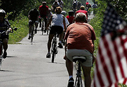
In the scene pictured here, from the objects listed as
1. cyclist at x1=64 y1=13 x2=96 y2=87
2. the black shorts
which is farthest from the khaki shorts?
the black shorts

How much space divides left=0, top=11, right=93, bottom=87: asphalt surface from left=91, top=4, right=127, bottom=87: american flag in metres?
7.08

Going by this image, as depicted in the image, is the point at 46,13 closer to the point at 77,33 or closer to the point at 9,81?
the point at 9,81

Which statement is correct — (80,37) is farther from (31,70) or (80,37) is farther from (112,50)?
(31,70)

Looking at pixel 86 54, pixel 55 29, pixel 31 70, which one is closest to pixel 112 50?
pixel 86 54

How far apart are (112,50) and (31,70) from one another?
991cm

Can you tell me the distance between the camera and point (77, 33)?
28.7ft

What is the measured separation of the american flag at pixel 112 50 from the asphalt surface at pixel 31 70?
279 inches

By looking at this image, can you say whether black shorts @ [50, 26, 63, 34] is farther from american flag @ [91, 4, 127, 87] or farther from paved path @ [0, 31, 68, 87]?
american flag @ [91, 4, 127, 87]

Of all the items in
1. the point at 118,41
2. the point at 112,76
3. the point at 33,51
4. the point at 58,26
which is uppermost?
the point at 118,41

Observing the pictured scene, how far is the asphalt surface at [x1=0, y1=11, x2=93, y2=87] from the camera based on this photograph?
1180cm

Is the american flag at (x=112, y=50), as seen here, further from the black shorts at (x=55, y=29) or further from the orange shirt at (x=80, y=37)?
the black shorts at (x=55, y=29)

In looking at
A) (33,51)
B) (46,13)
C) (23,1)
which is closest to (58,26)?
(33,51)

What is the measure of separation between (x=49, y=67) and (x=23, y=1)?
822 inches

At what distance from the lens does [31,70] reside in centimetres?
1409
